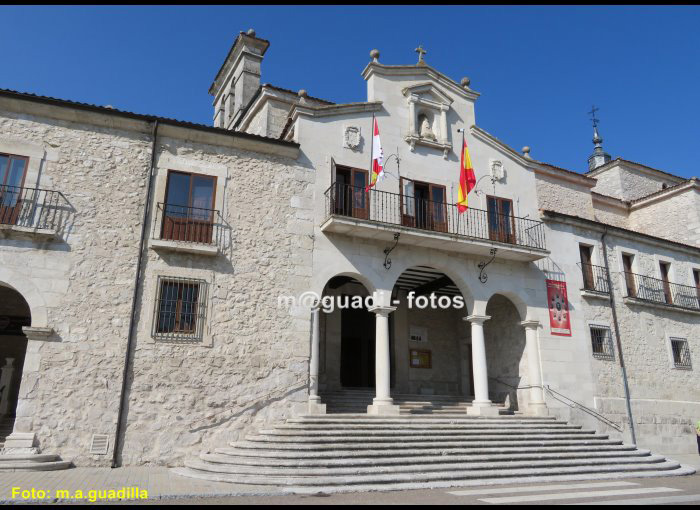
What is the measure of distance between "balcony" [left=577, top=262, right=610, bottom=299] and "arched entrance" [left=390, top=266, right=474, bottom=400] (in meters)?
4.03

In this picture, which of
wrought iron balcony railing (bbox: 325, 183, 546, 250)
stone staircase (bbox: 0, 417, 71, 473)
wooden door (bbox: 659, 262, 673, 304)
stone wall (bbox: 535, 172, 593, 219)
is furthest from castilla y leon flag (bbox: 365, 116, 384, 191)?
wooden door (bbox: 659, 262, 673, 304)

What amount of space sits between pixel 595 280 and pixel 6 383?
56.6ft

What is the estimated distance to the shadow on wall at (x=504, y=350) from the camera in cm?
1611

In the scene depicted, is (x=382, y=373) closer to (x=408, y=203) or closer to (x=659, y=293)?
(x=408, y=203)

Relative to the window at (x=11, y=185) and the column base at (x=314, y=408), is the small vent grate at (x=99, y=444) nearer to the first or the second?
the column base at (x=314, y=408)

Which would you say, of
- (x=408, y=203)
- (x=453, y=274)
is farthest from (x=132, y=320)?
(x=453, y=274)

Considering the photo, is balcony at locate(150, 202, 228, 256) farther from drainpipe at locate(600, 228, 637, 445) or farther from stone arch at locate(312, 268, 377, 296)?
drainpipe at locate(600, 228, 637, 445)

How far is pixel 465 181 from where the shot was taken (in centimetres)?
1477

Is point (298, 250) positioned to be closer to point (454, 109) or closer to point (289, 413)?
point (289, 413)

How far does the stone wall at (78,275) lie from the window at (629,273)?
1600 centimetres

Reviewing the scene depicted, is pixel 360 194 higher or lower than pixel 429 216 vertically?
higher

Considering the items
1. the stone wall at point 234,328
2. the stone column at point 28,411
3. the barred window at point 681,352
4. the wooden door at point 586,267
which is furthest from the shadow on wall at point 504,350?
the stone column at point 28,411

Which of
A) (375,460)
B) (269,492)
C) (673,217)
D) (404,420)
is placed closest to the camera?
(269,492)

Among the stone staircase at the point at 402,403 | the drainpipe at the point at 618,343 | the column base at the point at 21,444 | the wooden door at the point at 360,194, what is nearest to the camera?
the column base at the point at 21,444
